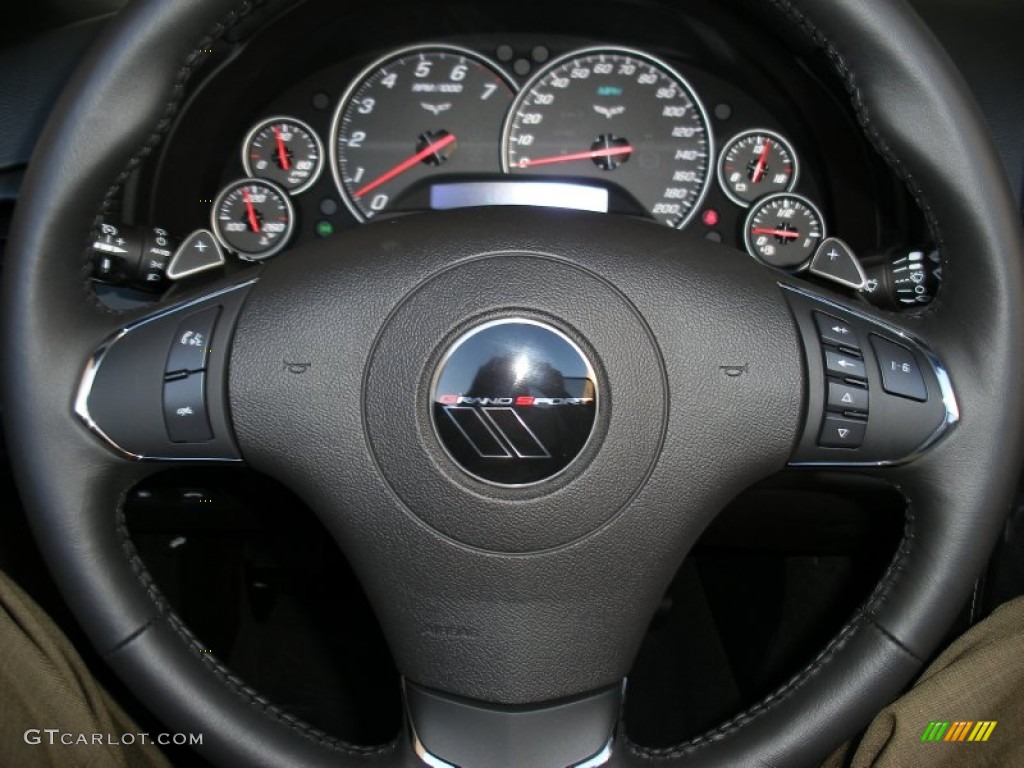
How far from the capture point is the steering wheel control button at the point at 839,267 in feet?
4.06

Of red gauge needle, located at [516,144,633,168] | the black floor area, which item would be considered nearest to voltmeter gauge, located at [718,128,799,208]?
red gauge needle, located at [516,144,633,168]

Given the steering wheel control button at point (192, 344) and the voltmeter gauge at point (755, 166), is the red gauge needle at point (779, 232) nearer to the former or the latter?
the voltmeter gauge at point (755, 166)

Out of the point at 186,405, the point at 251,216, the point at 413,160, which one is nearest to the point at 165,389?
the point at 186,405

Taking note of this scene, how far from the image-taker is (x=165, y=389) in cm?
96

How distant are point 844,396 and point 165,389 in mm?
593

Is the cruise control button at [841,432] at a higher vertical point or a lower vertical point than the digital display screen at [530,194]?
lower

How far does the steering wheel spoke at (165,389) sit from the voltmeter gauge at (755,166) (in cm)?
107

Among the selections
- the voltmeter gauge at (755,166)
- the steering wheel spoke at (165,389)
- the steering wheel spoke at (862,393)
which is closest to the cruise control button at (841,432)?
the steering wheel spoke at (862,393)

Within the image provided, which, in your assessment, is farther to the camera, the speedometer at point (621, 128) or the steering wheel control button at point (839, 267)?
the speedometer at point (621, 128)

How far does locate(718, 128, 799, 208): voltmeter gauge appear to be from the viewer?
1807 mm

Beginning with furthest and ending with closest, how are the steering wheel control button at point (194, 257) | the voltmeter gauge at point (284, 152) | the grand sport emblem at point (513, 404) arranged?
1. the voltmeter gauge at point (284, 152)
2. the steering wheel control button at point (194, 257)
3. the grand sport emblem at point (513, 404)

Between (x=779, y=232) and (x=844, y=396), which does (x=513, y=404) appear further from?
(x=779, y=232)

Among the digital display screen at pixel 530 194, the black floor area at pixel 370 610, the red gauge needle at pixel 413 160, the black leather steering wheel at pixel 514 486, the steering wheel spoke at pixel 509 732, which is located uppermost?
the red gauge needle at pixel 413 160

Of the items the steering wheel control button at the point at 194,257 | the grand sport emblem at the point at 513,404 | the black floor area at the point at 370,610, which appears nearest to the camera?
the grand sport emblem at the point at 513,404
